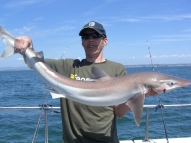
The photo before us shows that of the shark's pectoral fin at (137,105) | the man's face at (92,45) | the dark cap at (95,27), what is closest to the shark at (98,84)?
the shark's pectoral fin at (137,105)

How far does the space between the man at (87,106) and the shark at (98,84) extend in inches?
6.7

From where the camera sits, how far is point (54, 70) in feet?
11.2

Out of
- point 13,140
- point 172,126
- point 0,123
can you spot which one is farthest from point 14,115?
point 172,126

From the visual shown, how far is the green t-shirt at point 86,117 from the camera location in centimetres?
330

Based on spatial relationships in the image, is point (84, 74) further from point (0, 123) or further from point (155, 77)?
point (0, 123)

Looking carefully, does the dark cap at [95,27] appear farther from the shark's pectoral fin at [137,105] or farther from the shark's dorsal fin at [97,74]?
the shark's pectoral fin at [137,105]

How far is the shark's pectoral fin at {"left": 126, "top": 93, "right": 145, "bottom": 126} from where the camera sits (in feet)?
10.3

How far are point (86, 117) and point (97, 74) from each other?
2.03 ft

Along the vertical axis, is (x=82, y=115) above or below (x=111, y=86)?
below

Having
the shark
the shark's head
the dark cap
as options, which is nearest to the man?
the dark cap

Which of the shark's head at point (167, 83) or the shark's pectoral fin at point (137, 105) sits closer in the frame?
the shark's pectoral fin at point (137, 105)

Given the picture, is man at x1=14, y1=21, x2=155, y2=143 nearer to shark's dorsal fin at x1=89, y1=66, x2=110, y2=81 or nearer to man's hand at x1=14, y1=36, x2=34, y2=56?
man's hand at x1=14, y1=36, x2=34, y2=56

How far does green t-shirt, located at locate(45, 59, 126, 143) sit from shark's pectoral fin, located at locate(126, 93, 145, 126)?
1.30 ft

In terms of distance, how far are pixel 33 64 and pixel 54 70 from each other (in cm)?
30
